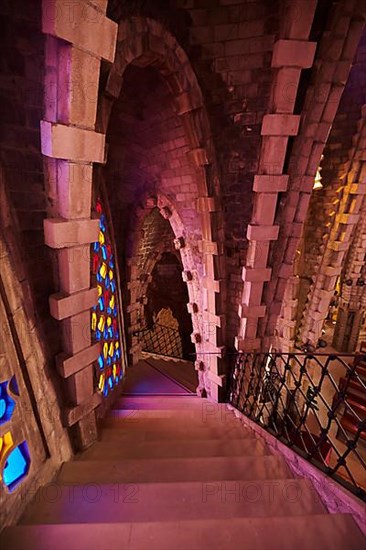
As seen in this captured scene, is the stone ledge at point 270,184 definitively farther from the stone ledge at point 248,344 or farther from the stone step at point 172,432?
the stone step at point 172,432

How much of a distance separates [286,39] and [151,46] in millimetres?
1628

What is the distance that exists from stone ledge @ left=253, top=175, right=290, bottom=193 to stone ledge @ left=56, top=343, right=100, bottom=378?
123 inches

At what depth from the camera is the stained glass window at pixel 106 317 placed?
5809 millimetres

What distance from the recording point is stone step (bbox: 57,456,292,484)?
103 inches

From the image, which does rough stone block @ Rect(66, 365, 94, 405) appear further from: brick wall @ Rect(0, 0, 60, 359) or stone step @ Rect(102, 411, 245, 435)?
stone step @ Rect(102, 411, 245, 435)

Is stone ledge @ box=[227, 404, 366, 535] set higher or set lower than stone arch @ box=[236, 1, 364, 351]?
lower

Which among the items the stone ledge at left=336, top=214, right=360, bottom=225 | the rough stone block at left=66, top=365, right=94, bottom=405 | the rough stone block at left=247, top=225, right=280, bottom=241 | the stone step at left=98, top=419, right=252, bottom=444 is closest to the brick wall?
the rough stone block at left=66, top=365, right=94, bottom=405

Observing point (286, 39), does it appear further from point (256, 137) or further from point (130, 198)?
point (130, 198)

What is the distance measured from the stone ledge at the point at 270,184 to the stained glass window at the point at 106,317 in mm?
2897

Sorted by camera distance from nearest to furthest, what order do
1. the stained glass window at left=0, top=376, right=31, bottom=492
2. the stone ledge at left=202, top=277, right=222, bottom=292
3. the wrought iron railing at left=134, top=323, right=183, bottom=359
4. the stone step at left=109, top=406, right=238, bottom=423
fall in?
the stained glass window at left=0, top=376, right=31, bottom=492, the stone step at left=109, top=406, right=238, bottom=423, the stone ledge at left=202, top=277, right=222, bottom=292, the wrought iron railing at left=134, top=323, right=183, bottom=359

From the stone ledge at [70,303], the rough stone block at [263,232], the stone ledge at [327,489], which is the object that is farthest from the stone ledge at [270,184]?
the stone ledge at [327,489]

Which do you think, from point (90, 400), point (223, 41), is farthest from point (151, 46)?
point (90, 400)

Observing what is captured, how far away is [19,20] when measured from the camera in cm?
228

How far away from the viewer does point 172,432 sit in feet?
12.9
